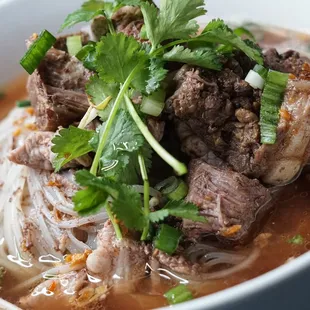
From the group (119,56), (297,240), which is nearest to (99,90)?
(119,56)

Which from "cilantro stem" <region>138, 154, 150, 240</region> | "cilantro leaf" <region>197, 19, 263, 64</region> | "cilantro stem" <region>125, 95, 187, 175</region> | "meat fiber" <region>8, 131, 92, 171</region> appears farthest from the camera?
"meat fiber" <region>8, 131, 92, 171</region>

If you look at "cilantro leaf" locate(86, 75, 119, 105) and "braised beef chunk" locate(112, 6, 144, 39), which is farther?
"braised beef chunk" locate(112, 6, 144, 39)

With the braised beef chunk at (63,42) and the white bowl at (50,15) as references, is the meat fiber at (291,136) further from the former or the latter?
the white bowl at (50,15)

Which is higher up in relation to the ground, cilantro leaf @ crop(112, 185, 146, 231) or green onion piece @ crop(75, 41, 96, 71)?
green onion piece @ crop(75, 41, 96, 71)

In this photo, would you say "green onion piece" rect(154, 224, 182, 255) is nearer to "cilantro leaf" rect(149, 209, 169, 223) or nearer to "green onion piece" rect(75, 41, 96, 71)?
"cilantro leaf" rect(149, 209, 169, 223)

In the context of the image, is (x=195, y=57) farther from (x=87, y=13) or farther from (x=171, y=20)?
(x=87, y=13)

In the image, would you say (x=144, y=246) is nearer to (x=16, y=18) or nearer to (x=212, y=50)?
(x=212, y=50)

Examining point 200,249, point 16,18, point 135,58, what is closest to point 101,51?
point 135,58

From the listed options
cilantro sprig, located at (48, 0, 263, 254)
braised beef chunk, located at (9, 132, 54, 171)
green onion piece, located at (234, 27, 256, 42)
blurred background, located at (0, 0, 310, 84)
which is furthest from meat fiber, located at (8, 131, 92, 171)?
blurred background, located at (0, 0, 310, 84)
